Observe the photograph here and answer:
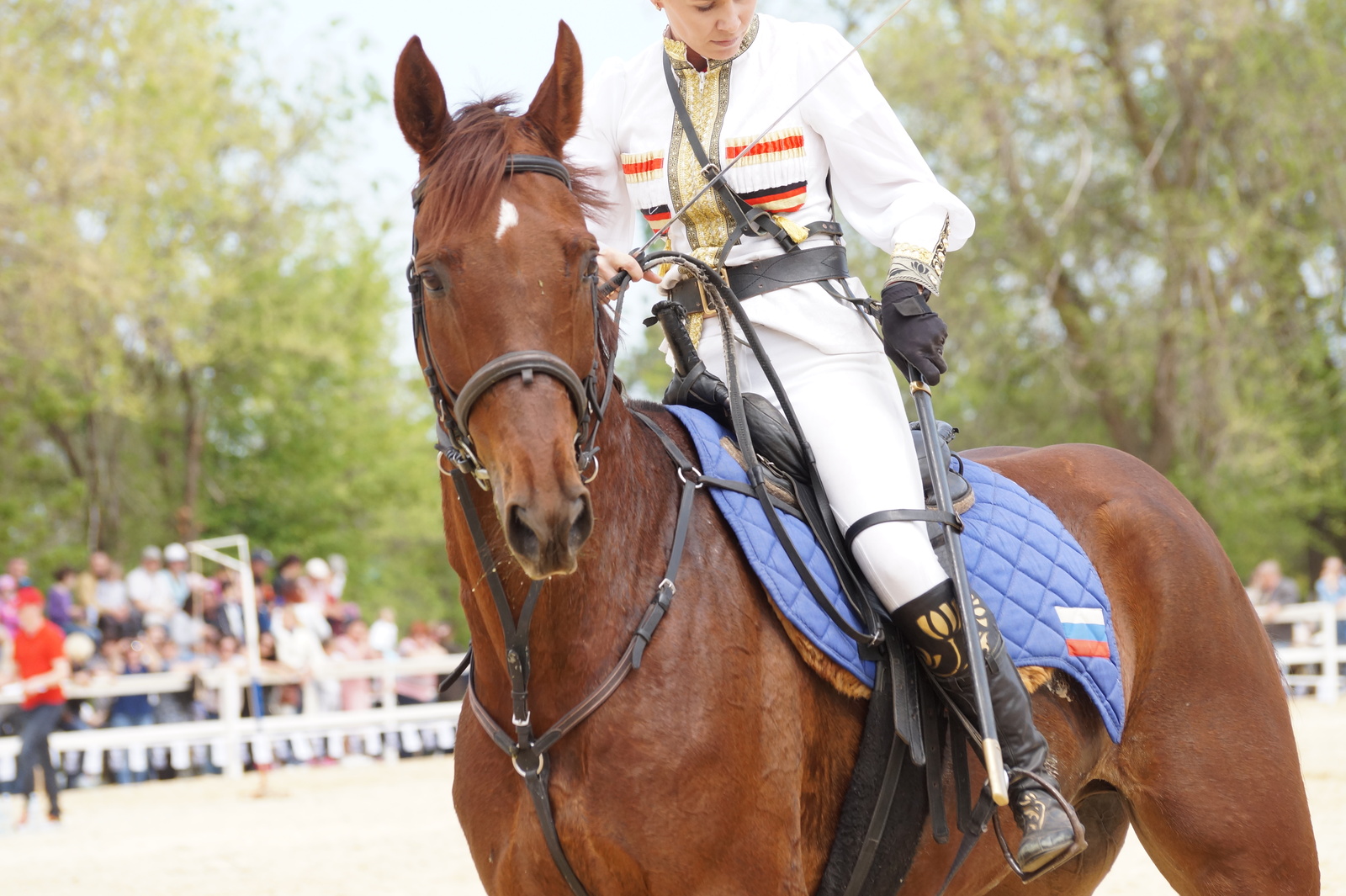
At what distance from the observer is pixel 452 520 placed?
300 centimetres

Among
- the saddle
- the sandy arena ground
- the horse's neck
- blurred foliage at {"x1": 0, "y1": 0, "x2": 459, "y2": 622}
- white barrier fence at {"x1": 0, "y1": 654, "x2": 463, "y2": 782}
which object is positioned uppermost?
blurred foliage at {"x1": 0, "y1": 0, "x2": 459, "y2": 622}

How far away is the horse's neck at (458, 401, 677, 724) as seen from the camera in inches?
113

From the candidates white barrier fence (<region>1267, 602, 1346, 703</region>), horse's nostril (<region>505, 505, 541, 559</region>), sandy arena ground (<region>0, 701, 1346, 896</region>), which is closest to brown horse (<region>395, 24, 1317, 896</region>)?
horse's nostril (<region>505, 505, 541, 559</region>)

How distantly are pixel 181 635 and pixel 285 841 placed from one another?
527cm

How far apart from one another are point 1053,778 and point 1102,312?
2081cm

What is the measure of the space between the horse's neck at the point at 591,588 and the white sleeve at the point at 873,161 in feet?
3.16

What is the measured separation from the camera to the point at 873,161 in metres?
3.50

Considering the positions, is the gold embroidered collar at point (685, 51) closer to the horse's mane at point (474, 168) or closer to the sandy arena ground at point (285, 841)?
the horse's mane at point (474, 168)

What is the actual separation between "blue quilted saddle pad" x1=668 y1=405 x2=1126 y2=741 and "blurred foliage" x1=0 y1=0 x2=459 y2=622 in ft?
58.7

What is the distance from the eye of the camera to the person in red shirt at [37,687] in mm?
11148

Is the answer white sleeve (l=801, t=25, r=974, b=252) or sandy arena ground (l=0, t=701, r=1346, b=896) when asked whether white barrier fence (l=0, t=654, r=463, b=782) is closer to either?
sandy arena ground (l=0, t=701, r=1346, b=896)

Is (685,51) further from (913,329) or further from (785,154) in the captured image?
(913,329)

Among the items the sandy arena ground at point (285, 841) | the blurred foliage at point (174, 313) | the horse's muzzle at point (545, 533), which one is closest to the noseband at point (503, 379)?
the horse's muzzle at point (545, 533)

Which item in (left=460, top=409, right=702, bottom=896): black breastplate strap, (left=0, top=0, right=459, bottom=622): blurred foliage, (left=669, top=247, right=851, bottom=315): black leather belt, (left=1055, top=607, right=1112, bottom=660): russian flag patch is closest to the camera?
(left=460, top=409, right=702, bottom=896): black breastplate strap
